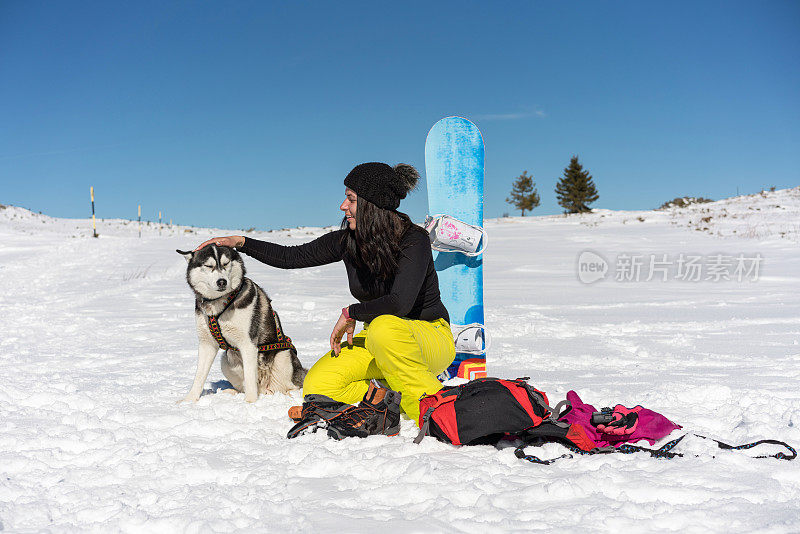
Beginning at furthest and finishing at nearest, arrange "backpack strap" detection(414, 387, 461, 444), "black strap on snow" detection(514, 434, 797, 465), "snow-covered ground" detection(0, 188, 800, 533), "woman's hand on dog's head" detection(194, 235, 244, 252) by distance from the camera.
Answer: "woman's hand on dog's head" detection(194, 235, 244, 252), "backpack strap" detection(414, 387, 461, 444), "black strap on snow" detection(514, 434, 797, 465), "snow-covered ground" detection(0, 188, 800, 533)

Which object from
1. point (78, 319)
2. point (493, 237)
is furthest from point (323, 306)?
point (493, 237)

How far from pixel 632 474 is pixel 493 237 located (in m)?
16.3

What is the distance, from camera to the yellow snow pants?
2.86 metres

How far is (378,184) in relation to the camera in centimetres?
295

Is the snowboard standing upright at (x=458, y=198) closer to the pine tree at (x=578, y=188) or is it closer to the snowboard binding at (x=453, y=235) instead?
the snowboard binding at (x=453, y=235)

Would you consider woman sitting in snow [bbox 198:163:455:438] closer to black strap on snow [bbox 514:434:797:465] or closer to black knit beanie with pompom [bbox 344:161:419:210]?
black knit beanie with pompom [bbox 344:161:419:210]

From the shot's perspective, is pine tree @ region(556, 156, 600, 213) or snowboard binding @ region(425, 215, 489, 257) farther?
Result: pine tree @ region(556, 156, 600, 213)

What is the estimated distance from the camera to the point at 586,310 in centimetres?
713

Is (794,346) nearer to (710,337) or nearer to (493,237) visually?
(710,337)

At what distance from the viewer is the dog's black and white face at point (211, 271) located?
317cm

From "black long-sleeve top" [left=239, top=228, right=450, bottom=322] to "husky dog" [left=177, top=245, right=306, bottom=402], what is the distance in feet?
0.87

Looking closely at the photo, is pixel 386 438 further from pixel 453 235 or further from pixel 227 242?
pixel 453 235

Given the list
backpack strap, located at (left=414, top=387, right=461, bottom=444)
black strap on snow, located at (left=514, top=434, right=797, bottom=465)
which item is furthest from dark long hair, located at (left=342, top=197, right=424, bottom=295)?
black strap on snow, located at (left=514, top=434, right=797, bottom=465)

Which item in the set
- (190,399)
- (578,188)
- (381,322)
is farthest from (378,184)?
(578,188)
